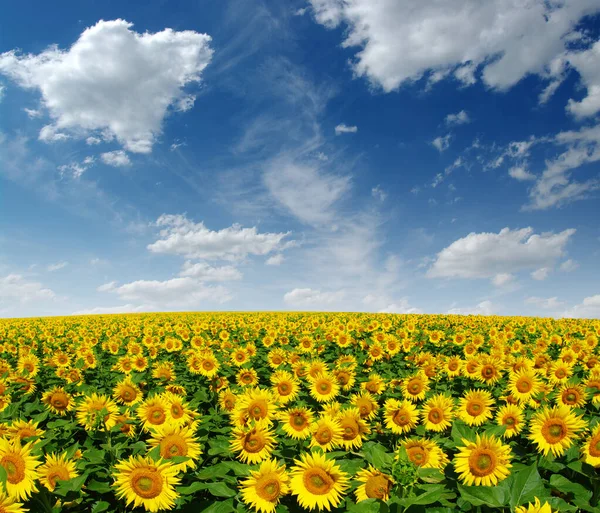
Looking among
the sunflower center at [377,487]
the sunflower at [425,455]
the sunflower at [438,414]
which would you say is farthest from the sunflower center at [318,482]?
the sunflower at [438,414]

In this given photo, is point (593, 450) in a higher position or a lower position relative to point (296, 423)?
lower

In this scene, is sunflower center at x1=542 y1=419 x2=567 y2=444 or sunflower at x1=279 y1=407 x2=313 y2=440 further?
sunflower at x1=279 y1=407 x2=313 y2=440

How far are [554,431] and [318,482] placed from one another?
9.24 ft

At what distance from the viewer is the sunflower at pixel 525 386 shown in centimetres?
639

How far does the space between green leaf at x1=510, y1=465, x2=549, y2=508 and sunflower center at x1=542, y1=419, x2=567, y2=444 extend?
1.78 meters

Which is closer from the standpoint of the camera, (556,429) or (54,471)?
(54,471)

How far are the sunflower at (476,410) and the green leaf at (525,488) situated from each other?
114 inches

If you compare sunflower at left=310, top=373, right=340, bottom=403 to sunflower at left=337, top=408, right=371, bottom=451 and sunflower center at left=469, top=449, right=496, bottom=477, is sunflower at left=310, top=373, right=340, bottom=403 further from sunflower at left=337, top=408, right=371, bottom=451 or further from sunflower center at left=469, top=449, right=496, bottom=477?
sunflower center at left=469, top=449, right=496, bottom=477

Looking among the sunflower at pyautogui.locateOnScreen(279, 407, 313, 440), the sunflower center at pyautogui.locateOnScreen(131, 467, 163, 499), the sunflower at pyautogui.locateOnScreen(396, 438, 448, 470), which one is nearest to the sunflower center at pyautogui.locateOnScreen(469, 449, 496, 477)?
the sunflower at pyautogui.locateOnScreen(396, 438, 448, 470)

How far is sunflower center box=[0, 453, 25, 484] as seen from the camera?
3347 millimetres

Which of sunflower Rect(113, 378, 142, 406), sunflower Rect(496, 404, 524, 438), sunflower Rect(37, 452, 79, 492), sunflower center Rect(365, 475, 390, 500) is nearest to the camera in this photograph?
sunflower center Rect(365, 475, 390, 500)

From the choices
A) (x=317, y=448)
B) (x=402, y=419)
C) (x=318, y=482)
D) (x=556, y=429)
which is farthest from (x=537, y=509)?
(x=402, y=419)

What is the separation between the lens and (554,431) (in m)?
4.36

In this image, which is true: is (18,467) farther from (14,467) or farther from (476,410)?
(476,410)
